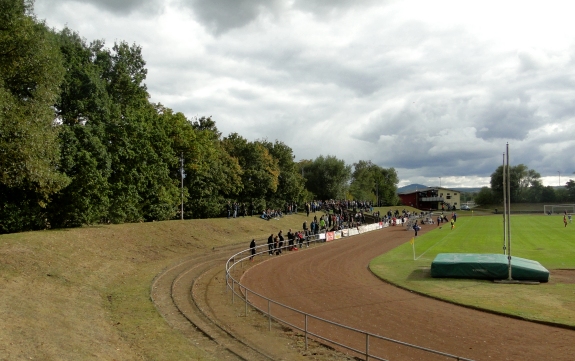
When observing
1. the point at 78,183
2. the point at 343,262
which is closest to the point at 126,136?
the point at 78,183

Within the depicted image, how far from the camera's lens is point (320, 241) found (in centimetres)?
4459

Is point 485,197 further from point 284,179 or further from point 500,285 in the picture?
point 500,285

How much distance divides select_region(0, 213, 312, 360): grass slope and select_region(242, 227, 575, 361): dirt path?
241 inches

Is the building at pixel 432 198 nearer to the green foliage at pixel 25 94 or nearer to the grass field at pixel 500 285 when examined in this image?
the grass field at pixel 500 285

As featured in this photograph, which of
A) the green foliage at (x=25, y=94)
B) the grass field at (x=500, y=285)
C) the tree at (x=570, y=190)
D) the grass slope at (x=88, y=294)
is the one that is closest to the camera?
the grass slope at (x=88, y=294)

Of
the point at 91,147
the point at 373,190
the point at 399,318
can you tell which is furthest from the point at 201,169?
the point at 373,190

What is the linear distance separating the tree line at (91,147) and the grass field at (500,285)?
72.1ft

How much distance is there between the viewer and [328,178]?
10219 cm

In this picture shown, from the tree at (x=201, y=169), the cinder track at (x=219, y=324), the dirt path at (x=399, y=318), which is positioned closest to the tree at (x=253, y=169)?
the tree at (x=201, y=169)

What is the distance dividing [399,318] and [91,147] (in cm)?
2611

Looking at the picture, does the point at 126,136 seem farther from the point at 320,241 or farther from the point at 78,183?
the point at 320,241

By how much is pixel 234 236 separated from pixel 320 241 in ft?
30.2

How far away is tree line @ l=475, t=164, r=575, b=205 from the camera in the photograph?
436ft

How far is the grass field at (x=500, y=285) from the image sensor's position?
1780 centimetres
